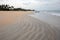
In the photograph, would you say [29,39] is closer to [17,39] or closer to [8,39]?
[17,39]

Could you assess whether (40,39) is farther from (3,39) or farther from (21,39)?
(3,39)

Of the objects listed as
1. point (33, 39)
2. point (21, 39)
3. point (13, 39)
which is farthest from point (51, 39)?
point (13, 39)

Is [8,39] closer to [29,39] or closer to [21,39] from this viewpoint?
[21,39]

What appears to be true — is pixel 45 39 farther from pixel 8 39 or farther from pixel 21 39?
pixel 8 39

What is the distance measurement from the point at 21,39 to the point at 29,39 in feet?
0.77

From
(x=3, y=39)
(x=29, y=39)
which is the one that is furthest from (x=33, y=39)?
(x=3, y=39)

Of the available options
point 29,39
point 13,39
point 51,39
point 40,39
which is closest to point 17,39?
point 13,39

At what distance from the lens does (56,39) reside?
3.85m

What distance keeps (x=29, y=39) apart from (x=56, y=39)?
0.86 metres

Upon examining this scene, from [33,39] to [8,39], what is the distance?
2.39ft

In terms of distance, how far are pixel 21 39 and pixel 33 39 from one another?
0.35 metres

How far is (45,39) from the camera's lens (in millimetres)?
3734

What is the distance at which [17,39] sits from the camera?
3635 millimetres

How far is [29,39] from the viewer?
3631mm
